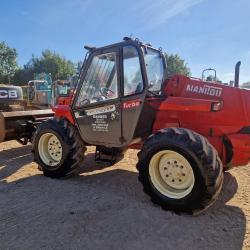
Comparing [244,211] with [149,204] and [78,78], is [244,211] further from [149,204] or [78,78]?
[78,78]

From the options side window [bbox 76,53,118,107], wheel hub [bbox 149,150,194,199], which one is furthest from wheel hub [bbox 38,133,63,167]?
wheel hub [bbox 149,150,194,199]

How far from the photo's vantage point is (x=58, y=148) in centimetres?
607

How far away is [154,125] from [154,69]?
101cm

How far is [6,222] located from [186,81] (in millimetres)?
3262

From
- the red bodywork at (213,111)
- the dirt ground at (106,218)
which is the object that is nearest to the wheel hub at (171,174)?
the dirt ground at (106,218)

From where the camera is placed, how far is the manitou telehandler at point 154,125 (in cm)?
416

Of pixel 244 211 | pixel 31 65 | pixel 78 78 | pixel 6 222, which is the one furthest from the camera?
pixel 31 65

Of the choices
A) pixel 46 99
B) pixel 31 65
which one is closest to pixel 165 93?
pixel 46 99

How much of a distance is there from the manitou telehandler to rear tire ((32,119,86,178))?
0.02 m

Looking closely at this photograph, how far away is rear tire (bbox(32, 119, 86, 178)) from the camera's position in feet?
18.6

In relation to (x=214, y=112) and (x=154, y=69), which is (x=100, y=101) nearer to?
(x=154, y=69)

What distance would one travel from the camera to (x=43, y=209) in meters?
4.43

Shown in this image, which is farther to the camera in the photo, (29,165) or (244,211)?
(29,165)

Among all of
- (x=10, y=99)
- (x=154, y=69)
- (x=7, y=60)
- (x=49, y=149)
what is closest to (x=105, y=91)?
(x=154, y=69)
